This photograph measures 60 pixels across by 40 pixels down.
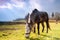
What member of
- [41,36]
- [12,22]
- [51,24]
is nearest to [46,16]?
[51,24]

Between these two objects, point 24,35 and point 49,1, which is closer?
point 24,35

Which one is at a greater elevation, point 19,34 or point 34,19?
point 34,19

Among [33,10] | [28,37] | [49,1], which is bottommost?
[28,37]

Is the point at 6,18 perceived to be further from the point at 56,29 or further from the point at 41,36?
the point at 56,29

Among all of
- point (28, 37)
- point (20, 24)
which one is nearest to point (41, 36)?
point (28, 37)

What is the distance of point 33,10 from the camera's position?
135 cm

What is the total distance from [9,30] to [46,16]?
459mm

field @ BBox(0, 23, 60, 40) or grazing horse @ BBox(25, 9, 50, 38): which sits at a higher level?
grazing horse @ BBox(25, 9, 50, 38)

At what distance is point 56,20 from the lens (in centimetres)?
143

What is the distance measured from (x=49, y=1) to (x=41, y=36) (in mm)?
434

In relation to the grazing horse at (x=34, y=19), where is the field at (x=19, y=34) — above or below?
below

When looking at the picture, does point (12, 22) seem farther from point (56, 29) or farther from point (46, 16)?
point (56, 29)

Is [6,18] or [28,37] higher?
[6,18]

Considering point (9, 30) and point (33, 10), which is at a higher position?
point (33, 10)
